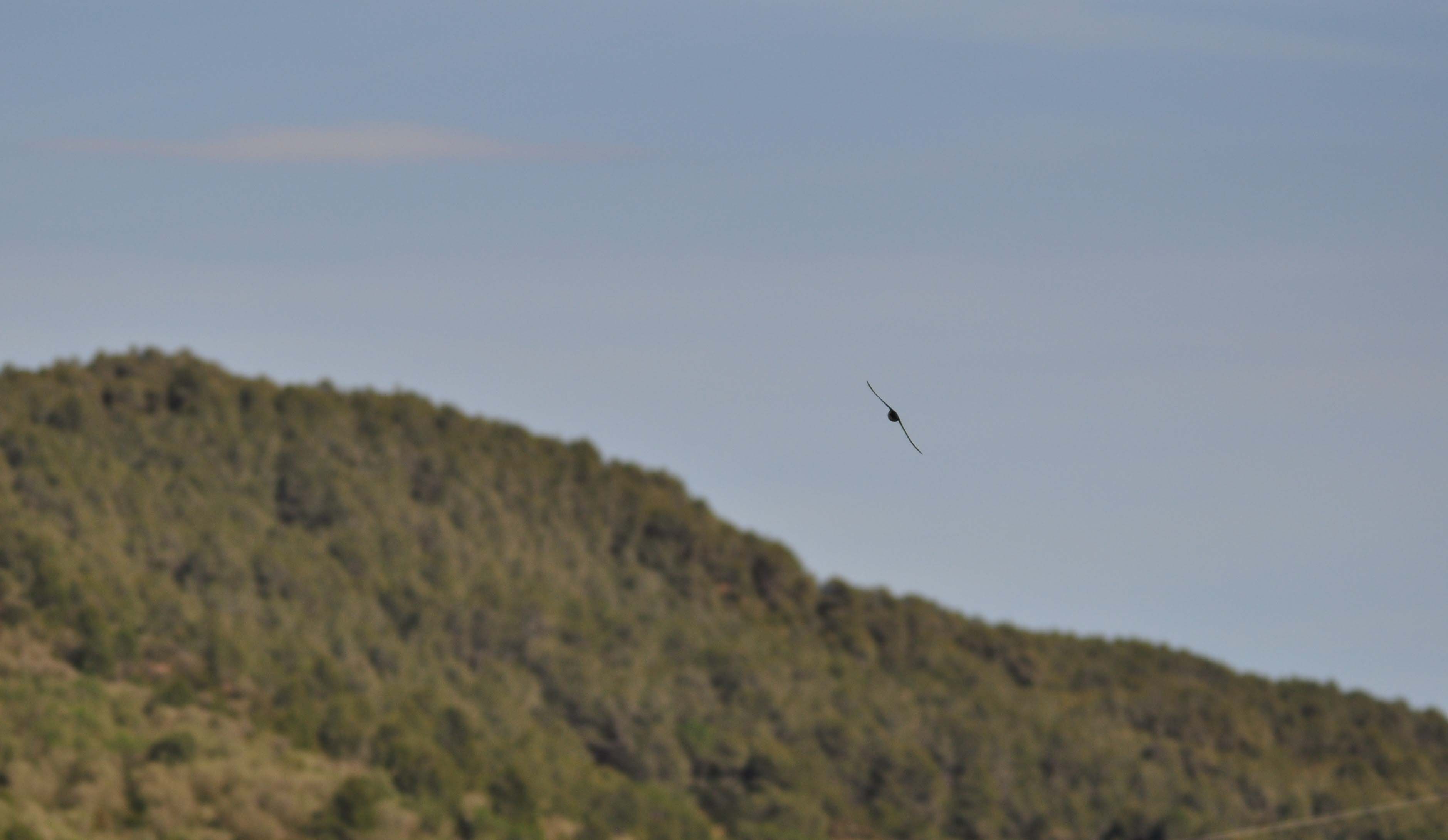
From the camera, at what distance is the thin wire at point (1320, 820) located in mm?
58062

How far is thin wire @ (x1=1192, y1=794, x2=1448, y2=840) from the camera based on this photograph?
58062mm

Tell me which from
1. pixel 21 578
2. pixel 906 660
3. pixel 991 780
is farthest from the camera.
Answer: pixel 906 660

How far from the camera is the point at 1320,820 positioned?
61312 millimetres

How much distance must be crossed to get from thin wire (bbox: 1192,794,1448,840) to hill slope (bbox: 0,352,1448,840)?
0.49m

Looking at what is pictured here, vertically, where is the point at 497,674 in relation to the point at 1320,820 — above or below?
above

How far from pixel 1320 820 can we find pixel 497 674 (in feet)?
77.5

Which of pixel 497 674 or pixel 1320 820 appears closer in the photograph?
pixel 497 674

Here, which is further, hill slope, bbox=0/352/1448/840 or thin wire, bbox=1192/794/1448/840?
thin wire, bbox=1192/794/1448/840

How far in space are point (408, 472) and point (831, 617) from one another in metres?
15.8

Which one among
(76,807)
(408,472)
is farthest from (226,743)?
(408,472)

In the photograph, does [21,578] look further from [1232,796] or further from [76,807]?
[1232,796]

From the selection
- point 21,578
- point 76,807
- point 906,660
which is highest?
point 906,660

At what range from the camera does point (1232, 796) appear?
2464 inches

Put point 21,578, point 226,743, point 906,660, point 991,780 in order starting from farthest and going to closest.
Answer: point 906,660 < point 991,780 < point 21,578 < point 226,743
